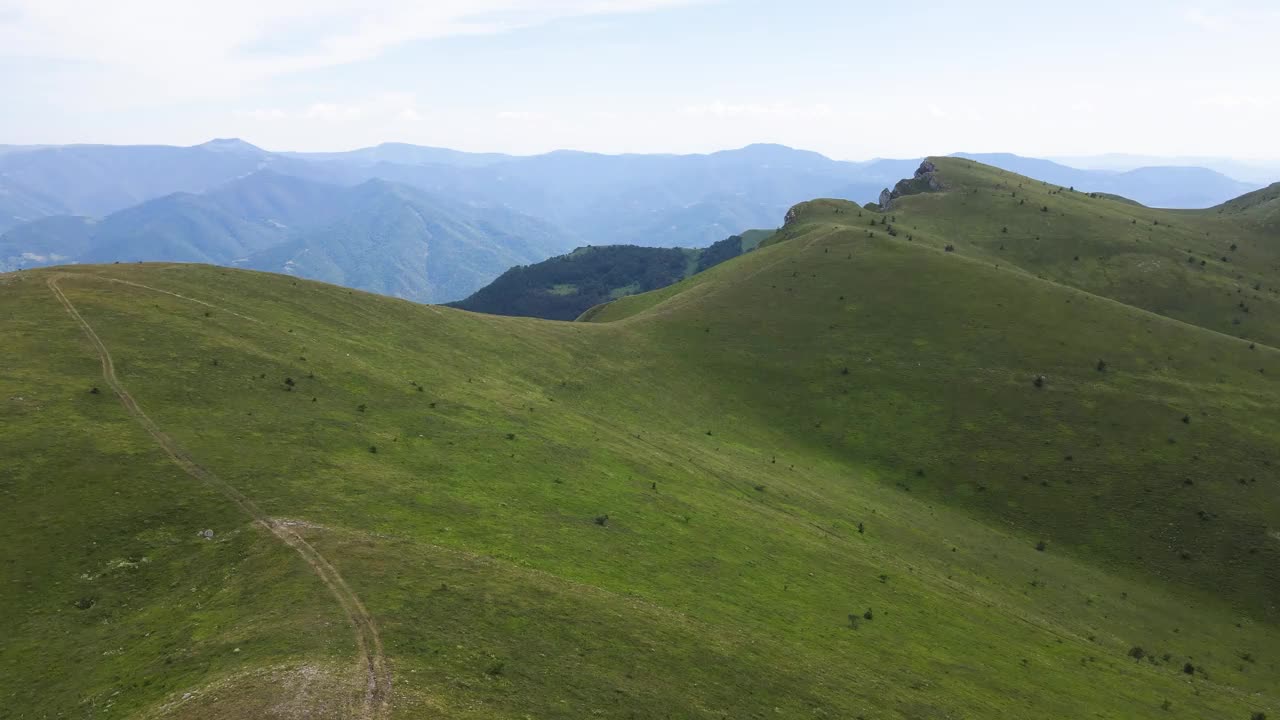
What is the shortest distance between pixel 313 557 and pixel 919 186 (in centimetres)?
18154

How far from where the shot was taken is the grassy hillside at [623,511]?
2870 cm

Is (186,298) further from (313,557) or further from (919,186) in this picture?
(919,186)

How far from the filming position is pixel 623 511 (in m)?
47.5

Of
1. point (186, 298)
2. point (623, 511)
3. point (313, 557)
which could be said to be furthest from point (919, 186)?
point (313, 557)

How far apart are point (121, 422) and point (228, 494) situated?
Answer: 36.9 ft

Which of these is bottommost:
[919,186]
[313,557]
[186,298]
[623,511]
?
[623,511]

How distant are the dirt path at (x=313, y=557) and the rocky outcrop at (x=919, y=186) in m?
160

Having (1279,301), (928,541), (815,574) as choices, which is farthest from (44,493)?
(1279,301)

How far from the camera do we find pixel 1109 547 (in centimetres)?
6359

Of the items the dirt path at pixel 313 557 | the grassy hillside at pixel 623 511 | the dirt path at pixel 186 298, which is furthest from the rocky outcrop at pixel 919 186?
the dirt path at pixel 313 557

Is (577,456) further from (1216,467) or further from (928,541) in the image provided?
(1216,467)

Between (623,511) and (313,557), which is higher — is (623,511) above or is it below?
below

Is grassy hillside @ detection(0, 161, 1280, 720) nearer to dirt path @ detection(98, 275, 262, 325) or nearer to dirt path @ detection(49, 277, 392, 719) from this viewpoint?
dirt path @ detection(49, 277, 392, 719)

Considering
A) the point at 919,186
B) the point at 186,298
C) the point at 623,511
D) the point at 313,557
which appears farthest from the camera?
the point at 919,186
